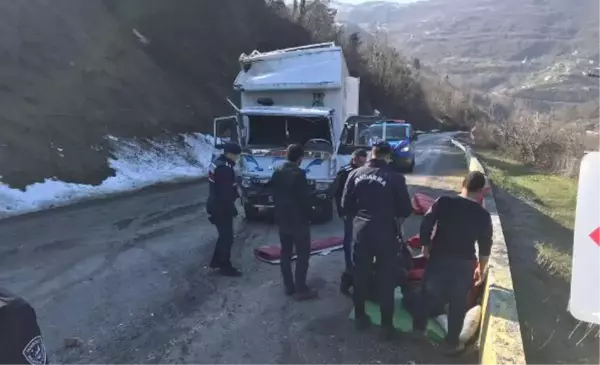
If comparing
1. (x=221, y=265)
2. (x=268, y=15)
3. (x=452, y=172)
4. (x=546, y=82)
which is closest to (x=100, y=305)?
(x=221, y=265)

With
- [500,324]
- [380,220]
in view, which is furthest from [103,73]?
[500,324]

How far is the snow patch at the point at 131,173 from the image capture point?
1355 centimetres

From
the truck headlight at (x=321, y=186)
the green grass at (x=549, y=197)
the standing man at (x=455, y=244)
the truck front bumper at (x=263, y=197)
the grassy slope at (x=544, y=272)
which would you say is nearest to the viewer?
the standing man at (x=455, y=244)

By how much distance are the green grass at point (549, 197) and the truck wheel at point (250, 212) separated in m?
5.40

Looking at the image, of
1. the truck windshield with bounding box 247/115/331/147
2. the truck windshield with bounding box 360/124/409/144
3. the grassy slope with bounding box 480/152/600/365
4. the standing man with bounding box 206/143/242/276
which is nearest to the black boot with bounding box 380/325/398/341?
the grassy slope with bounding box 480/152/600/365

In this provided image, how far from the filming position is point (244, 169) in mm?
12484

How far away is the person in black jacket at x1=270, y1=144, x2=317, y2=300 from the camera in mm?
7559

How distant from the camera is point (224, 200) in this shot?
8445 mm

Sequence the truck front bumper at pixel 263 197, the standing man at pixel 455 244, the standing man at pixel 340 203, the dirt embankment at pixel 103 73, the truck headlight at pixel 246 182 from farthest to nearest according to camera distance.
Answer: the dirt embankment at pixel 103 73, the truck headlight at pixel 246 182, the truck front bumper at pixel 263 197, the standing man at pixel 340 203, the standing man at pixel 455 244

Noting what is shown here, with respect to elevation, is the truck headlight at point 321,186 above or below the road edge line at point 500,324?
below

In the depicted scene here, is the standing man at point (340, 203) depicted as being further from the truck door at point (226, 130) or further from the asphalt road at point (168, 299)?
the truck door at point (226, 130)

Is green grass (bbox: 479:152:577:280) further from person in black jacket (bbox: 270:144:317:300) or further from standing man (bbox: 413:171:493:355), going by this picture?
standing man (bbox: 413:171:493:355)

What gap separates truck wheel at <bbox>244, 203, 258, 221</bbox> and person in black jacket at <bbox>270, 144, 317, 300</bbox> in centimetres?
473

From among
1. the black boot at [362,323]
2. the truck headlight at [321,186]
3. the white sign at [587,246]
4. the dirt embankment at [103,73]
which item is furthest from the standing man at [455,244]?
the dirt embankment at [103,73]
